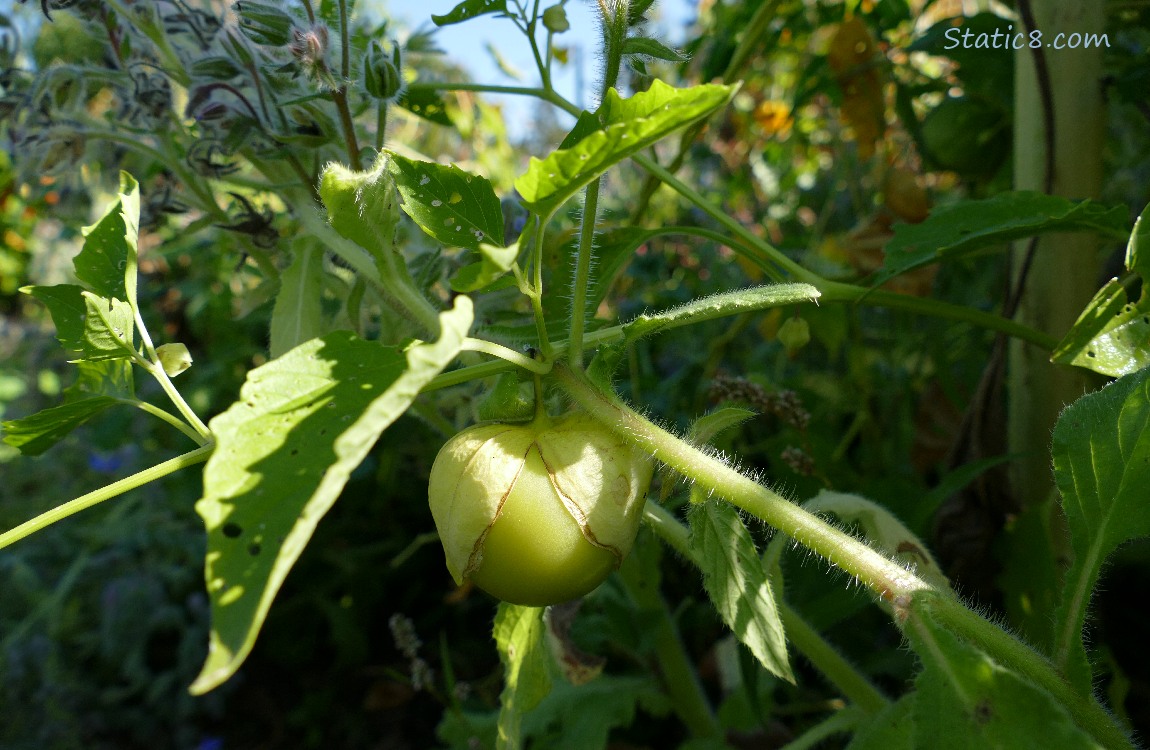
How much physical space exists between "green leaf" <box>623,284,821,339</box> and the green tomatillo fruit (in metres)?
0.08

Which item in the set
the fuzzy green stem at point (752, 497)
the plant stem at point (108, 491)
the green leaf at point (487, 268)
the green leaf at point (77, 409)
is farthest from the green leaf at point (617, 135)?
the green leaf at point (77, 409)

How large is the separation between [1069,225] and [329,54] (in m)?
0.66

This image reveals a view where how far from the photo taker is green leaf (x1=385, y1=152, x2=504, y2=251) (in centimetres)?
52

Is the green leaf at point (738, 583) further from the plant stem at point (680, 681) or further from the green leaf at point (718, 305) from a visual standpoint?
the plant stem at point (680, 681)

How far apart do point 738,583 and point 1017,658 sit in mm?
164

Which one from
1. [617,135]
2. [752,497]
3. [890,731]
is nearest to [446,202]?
[617,135]

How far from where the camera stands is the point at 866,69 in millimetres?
1369

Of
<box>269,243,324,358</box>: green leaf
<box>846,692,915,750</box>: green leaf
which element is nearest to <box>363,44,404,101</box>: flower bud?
<box>269,243,324,358</box>: green leaf

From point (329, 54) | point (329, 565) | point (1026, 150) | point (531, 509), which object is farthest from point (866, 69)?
point (329, 565)

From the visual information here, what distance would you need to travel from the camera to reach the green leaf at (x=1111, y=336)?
646 millimetres

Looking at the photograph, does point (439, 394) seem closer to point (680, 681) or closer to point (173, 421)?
point (173, 421)

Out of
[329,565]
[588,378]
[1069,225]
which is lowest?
[329,565]

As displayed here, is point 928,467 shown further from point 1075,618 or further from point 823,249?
point 1075,618

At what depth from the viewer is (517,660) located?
0.68 meters
